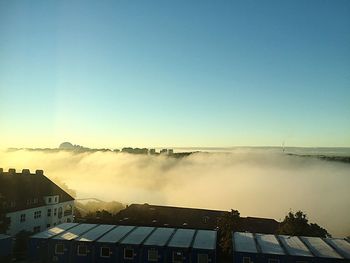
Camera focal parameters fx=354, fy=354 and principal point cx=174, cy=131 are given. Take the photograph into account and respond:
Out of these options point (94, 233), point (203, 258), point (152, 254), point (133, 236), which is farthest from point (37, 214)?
point (203, 258)

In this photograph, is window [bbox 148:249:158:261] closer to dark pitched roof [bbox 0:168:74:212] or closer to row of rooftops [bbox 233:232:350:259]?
row of rooftops [bbox 233:232:350:259]

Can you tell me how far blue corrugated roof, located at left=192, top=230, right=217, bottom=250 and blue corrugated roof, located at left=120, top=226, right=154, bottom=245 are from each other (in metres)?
6.13

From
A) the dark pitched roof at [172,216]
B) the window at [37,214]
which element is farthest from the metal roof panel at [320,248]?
the window at [37,214]

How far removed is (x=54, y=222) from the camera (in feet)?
224

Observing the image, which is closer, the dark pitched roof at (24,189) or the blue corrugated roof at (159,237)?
the blue corrugated roof at (159,237)

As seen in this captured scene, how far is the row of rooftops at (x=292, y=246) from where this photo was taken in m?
37.3

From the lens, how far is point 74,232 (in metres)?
43.7

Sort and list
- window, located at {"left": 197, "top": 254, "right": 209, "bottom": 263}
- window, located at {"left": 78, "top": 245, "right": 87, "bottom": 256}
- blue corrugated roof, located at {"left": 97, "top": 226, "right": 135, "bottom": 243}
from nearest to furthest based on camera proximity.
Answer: window, located at {"left": 197, "top": 254, "right": 209, "bottom": 263} → window, located at {"left": 78, "top": 245, "right": 87, "bottom": 256} → blue corrugated roof, located at {"left": 97, "top": 226, "right": 135, "bottom": 243}

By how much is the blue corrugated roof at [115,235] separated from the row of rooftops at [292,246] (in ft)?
43.8

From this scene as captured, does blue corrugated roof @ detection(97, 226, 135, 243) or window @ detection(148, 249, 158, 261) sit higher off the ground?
blue corrugated roof @ detection(97, 226, 135, 243)

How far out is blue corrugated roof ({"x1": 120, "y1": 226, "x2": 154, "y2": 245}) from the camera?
39966mm

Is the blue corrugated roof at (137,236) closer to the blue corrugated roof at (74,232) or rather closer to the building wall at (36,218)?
the blue corrugated roof at (74,232)

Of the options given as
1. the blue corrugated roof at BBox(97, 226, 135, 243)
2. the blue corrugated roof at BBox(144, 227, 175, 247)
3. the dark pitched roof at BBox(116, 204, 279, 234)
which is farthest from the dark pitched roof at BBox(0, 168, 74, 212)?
the blue corrugated roof at BBox(144, 227, 175, 247)

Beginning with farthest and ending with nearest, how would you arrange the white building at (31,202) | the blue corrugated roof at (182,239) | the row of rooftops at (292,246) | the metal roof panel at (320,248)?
the white building at (31,202) → the blue corrugated roof at (182,239) → the row of rooftops at (292,246) → the metal roof panel at (320,248)
